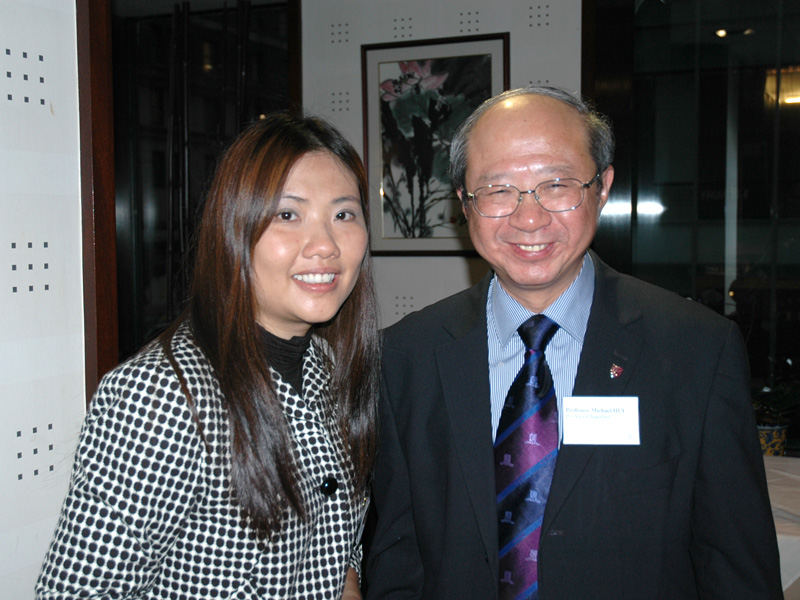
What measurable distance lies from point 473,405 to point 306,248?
542mm

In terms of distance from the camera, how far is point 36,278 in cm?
154

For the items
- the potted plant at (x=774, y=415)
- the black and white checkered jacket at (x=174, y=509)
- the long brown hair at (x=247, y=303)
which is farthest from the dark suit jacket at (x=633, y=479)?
the potted plant at (x=774, y=415)

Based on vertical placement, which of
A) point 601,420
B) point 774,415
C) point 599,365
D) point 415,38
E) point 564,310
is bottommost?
point 774,415

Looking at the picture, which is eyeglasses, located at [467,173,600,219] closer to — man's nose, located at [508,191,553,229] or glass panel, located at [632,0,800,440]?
man's nose, located at [508,191,553,229]

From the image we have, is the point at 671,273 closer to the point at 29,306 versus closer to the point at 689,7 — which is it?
the point at 689,7

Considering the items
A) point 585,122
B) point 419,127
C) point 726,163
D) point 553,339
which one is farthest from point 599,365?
point 726,163

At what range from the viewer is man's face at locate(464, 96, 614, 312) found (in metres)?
1.52

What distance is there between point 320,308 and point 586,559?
782 millimetres

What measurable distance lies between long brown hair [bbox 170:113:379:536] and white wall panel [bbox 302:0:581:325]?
7.78 feet

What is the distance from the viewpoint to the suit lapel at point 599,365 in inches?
55.1

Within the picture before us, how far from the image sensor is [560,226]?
1.53 metres

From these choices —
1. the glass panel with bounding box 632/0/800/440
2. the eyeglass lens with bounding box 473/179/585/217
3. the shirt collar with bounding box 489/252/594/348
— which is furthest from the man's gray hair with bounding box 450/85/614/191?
the glass panel with bounding box 632/0/800/440

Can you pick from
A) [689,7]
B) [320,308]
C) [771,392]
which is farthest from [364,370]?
[689,7]

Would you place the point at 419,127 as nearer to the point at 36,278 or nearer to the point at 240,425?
the point at 36,278
